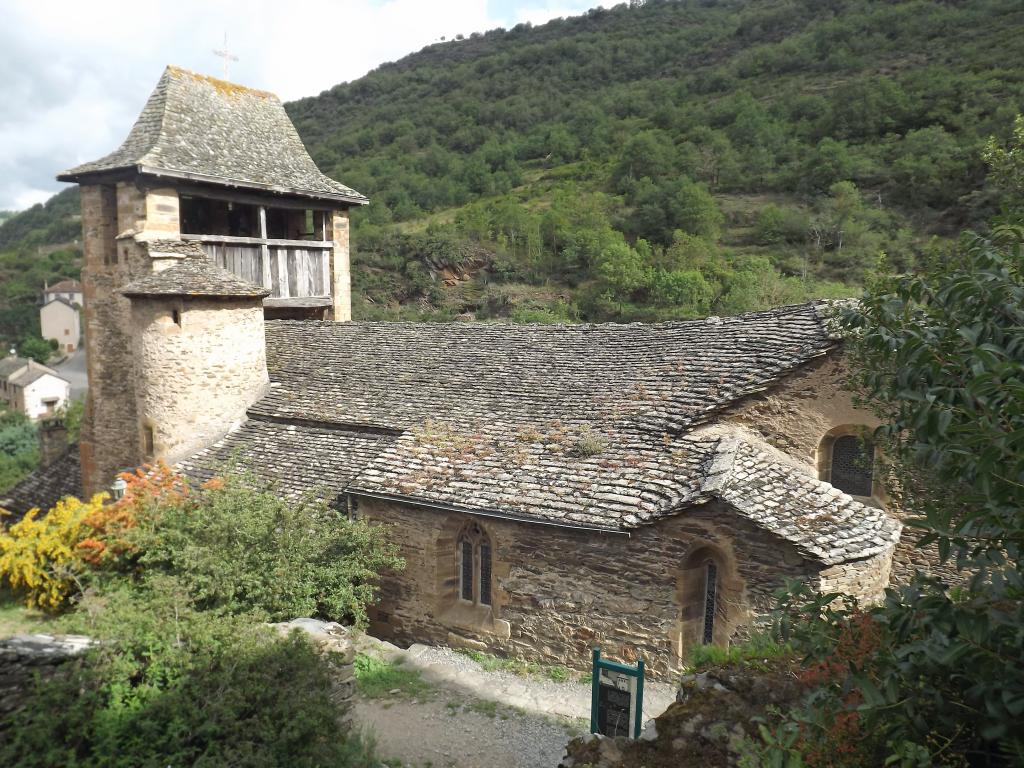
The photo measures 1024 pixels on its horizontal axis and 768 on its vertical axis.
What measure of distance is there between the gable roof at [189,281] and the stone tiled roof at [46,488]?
721cm

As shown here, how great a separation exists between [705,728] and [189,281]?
12.4 metres

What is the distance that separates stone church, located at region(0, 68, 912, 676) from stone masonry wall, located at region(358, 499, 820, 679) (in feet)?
0.10

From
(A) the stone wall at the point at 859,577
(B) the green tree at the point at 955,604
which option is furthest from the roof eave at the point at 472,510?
(B) the green tree at the point at 955,604

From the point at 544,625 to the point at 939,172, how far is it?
49564mm

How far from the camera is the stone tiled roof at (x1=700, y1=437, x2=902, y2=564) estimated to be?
798cm

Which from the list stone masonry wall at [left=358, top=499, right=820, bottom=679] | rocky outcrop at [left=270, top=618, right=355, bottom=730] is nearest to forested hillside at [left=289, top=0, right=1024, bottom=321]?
stone masonry wall at [left=358, top=499, right=820, bottom=679]

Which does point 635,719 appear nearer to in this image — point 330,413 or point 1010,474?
point 1010,474

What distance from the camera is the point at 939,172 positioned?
45844 mm

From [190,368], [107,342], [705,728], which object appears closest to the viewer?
[705,728]

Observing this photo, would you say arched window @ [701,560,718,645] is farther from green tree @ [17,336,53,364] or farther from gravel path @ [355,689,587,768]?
green tree @ [17,336,53,364]

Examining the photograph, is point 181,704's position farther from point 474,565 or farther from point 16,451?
point 16,451

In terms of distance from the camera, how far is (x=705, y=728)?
474 cm

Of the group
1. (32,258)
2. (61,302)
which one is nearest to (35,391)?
(61,302)

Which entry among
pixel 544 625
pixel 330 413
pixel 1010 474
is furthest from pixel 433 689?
pixel 1010 474
